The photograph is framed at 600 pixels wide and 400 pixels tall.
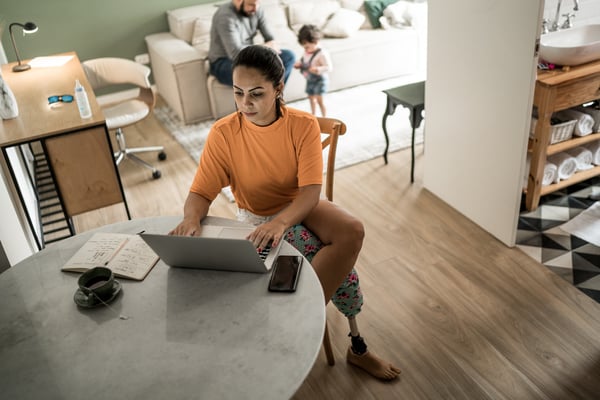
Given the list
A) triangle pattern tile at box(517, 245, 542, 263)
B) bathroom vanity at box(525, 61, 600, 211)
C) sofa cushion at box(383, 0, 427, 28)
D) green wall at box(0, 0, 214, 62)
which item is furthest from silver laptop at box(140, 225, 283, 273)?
sofa cushion at box(383, 0, 427, 28)

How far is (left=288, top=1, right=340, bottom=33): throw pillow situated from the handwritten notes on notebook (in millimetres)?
3822

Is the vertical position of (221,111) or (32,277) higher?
(32,277)

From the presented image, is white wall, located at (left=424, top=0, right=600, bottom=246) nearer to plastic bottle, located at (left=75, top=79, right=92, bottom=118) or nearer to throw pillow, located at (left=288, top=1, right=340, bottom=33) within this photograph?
plastic bottle, located at (left=75, top=79, right=92, bottom=118)

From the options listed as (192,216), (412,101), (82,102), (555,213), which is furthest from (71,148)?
(555,213)

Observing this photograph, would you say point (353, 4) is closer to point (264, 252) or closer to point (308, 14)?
point (308, 14)

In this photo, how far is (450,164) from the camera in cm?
299

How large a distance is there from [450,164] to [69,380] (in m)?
2.31

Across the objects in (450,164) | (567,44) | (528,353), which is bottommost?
(528,353)

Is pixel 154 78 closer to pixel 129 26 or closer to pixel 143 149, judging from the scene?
pixel 129 26

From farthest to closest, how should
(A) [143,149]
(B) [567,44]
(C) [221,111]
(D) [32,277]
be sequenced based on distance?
(C) [221,111] → (A) [143,149] → (B) [567,44] → (D) [32,277]

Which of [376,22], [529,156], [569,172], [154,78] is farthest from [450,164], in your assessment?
[154,78]

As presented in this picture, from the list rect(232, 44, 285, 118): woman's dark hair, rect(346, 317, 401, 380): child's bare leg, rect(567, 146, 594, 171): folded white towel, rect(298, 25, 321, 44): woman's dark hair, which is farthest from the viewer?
rect(298, 25, 321, 44): woman's dark hair

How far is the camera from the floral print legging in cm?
192

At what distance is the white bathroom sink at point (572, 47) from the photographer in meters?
2.53
